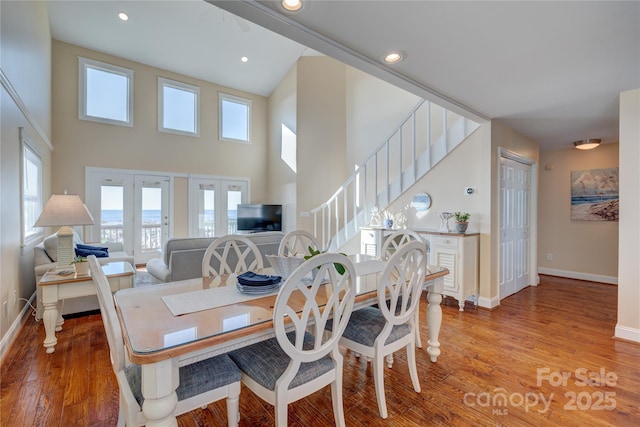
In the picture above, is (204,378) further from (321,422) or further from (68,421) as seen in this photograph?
(68,421)

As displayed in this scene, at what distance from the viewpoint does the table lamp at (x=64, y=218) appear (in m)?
2.53

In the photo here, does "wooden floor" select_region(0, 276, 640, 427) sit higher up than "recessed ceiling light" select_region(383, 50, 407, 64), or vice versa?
"recessed ceiling light" select_region(383, 50, 407, 64)

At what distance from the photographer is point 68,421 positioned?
65.2 inches

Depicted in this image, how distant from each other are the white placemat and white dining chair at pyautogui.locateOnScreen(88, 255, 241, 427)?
248mm

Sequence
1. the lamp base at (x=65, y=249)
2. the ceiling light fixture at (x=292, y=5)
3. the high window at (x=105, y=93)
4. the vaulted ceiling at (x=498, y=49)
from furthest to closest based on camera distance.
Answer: the high window at (x=105, y=93) → the lamp base at (x=65, y=249) → the vaulted ceiling at (x=498, y=49) → the ceiling light fixture at (x=292, y=5)

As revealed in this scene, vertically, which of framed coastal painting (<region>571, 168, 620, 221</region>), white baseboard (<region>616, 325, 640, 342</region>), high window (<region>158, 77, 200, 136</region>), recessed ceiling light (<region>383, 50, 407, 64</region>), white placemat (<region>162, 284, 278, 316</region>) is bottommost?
white baseboard (<region>616, 325, 640, 342</region>)

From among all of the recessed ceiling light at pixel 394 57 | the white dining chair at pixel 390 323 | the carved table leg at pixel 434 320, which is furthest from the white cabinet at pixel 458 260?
the recessed ceiling light at pixel 394 57

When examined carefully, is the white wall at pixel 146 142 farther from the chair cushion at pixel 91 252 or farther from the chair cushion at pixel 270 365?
the chair cushion at pixel 270 365

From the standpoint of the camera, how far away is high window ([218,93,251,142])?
23.3ft

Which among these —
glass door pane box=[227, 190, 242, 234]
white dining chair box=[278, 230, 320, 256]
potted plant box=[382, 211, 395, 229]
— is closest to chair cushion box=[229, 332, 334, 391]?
white dining chair box=[278, 230, 320, 256]

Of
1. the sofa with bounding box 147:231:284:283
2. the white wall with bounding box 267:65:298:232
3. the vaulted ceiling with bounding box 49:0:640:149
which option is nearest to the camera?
the vaulted ceiling with bounding box 49:0:640:149

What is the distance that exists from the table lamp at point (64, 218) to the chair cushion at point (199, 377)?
1889 mm

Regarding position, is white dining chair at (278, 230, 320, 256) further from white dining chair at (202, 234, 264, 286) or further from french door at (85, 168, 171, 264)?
french door at (85, 168, 171, 264)

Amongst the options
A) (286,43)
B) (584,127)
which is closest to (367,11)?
(584,127)
